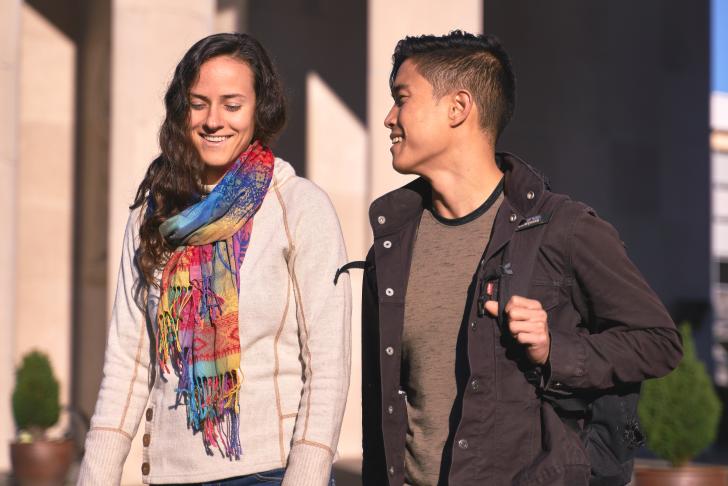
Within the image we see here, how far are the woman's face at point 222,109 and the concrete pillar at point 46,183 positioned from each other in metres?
11.9

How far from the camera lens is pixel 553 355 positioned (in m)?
3.35

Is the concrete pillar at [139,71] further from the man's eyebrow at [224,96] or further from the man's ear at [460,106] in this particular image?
the man's ear at [460,106]

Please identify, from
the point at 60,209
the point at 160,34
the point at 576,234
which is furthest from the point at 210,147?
the point at 60,209

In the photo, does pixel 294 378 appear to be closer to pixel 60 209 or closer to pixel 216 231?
pixel 216 231

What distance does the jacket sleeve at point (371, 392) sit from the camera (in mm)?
3748

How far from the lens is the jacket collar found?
365 centimetres

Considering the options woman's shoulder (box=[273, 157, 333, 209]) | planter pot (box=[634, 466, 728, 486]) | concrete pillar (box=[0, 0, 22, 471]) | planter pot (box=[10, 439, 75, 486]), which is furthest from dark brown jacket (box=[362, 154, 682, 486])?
concrete pillar (box=[0, 0, 22, 471])

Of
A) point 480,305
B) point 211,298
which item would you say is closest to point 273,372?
point 211,298

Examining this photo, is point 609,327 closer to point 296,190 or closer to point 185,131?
point 296,190

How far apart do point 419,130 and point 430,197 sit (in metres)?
0.31

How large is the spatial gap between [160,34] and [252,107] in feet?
27.0

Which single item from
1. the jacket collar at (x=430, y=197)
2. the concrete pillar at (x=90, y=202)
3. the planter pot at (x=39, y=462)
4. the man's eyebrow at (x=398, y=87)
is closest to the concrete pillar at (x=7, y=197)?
the planter pot at (x=39, y=462)

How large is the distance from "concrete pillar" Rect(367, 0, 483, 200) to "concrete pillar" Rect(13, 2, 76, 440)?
17.9 feet

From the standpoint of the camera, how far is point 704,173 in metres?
18.8
